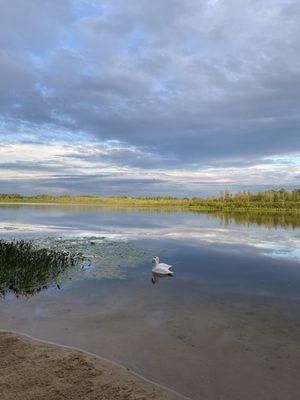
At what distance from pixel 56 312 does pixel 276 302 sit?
17.0ft

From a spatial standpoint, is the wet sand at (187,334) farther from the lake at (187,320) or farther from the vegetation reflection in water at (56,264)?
the vegetation reflection in water at (56,264)

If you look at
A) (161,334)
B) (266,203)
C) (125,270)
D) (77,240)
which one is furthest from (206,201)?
(161,334)

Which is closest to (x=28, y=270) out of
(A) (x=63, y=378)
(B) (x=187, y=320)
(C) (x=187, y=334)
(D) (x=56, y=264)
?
(D) (x=56, y=264)

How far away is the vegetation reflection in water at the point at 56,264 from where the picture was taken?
10.1 meters

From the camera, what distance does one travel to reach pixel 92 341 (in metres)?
6.62

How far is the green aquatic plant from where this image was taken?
987cm

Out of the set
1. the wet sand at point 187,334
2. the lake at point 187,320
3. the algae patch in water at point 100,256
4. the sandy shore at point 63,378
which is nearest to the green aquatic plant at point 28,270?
the lake at point 187,320

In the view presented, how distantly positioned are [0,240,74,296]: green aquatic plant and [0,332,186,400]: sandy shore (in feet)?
13.6

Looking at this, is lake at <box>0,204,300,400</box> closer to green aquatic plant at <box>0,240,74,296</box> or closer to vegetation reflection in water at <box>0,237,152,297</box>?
vegetation reflection in water at <box>0,237,152,297</box>

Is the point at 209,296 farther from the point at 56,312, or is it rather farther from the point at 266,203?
the point at 266,203

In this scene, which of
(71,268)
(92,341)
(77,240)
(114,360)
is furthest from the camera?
(77,240)

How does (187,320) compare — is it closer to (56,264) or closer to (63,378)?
(63,378)

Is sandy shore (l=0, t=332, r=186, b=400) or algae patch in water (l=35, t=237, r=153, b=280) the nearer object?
sandy shore (l=0, t=332, r=186, b=400)

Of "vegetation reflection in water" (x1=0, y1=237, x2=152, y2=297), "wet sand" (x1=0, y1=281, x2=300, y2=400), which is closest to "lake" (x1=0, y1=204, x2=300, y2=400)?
"wet sand" (x1=0, y1=281, x2=300, y2=400)
